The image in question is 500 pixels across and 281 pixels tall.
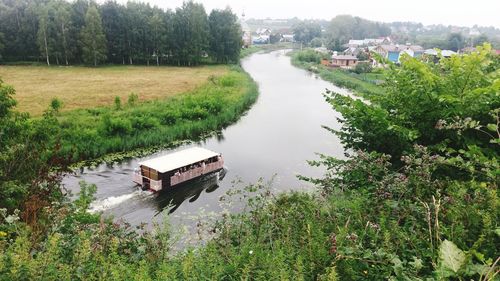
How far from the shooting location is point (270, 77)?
60.5 metres

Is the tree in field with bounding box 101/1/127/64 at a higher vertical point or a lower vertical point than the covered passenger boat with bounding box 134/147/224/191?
higher

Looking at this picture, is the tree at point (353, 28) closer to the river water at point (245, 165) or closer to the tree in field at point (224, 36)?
the tree in field at point (224, 36)

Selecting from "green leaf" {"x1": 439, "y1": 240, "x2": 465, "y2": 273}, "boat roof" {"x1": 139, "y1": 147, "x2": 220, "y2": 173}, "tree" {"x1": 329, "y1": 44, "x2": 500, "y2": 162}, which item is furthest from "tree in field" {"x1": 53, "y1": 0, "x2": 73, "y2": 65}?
"green leaf" {"x1": 439, "y1": 240, "x2": 465, "y2": 273}

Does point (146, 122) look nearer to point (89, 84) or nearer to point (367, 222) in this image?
point (89, 84)

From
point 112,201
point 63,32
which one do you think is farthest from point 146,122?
point 63,32

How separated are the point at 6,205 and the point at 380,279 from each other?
25.4ft

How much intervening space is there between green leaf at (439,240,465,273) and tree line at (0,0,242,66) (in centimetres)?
6334

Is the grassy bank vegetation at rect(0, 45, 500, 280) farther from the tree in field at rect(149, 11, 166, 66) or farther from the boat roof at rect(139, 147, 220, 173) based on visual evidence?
the tree in field at rect(149, 11, 166, 66)

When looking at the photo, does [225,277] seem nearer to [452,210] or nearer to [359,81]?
[452,210]

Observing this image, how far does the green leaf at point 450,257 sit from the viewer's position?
3291mm

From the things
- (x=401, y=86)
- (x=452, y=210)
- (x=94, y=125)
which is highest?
(x=401, y=86)

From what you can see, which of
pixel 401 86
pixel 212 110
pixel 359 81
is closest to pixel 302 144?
pixel 212 110

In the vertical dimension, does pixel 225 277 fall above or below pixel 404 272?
below

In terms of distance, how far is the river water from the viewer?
16.5m
